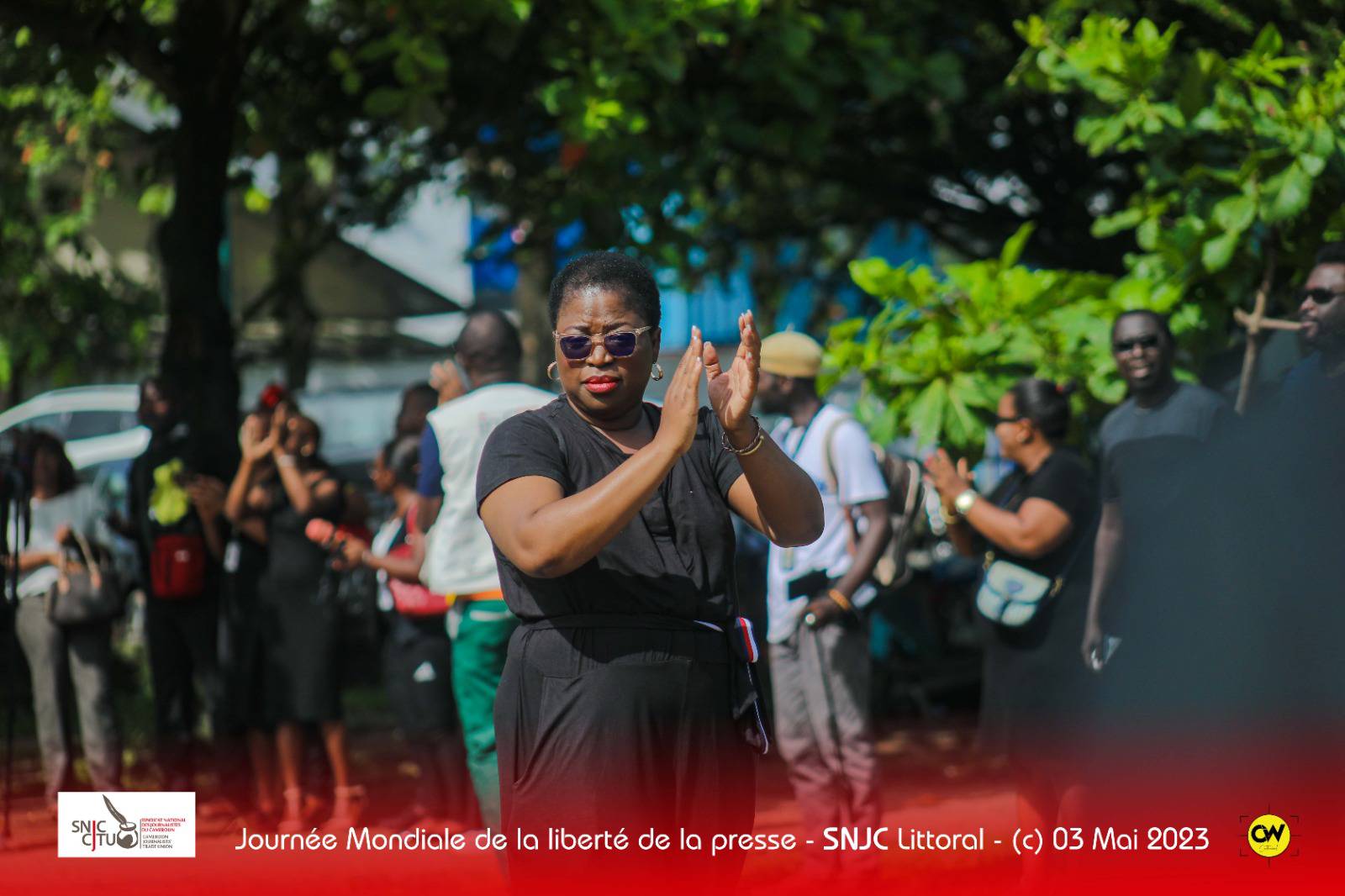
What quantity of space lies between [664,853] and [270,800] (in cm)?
420

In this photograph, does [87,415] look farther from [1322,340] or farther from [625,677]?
[625,677]

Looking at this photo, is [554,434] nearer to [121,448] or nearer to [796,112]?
[796,112]

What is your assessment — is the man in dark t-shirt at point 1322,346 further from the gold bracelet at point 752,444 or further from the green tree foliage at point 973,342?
the gold bracelet at point 752,444

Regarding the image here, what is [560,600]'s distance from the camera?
122 inches

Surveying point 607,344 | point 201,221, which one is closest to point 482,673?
point 607,344

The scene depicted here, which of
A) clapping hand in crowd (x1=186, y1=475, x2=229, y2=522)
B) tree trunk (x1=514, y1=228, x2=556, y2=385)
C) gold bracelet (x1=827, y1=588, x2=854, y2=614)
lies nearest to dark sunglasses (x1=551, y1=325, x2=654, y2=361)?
gold bracelet (x1=827, y1=588, x2=854, y2=614)

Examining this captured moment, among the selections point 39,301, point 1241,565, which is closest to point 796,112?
point 1241,565

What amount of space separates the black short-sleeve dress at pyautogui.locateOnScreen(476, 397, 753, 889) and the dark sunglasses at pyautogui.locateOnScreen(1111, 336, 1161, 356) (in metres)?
2.68

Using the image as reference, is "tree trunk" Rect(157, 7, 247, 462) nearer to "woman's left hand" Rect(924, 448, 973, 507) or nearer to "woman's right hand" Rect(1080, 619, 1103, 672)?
"woman's left hand" Rect(924, 448, 973, 507)

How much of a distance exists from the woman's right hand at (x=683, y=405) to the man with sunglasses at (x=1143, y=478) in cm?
265

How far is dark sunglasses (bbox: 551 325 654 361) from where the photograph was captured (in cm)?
313

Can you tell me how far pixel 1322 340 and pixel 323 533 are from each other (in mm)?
3946

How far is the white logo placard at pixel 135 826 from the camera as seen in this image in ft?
16.0

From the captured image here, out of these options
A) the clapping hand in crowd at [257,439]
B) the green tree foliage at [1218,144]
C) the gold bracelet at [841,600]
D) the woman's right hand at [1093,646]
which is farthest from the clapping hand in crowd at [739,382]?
the clapping hand in crowd at [257,439]
